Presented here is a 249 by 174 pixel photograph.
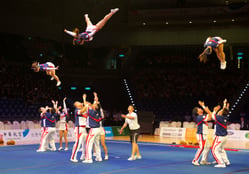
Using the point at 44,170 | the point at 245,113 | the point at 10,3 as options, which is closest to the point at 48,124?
the point at 44,170

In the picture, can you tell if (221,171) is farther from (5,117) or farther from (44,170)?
(5,117)

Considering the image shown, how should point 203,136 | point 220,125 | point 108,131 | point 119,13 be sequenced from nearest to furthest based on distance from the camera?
point 220,125 → point 203,136 → point 108,131 → point 119,13

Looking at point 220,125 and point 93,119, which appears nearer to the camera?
point 220,125

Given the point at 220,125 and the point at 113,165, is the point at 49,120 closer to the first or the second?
the point at 113,165

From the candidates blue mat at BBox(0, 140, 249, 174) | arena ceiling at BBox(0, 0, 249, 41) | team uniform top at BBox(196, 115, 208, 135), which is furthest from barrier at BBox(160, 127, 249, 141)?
team uniform top at BBox(196, 115, 208, 135)

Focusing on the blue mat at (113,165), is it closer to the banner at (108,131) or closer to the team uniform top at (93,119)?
the team uniform top at (93,119)

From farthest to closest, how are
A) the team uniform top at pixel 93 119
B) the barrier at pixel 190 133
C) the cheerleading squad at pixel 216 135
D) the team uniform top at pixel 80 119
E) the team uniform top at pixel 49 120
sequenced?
the barrier at pixel 190 133, the team uniform top at pixel 49 120, the team uniform top at pixel 80 119, the team uniform top at pixel 93 119, the cheerleading squad at pixel 216 135

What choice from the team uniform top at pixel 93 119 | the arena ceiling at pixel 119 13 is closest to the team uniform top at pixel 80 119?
the team uniform top at pixel 93 119

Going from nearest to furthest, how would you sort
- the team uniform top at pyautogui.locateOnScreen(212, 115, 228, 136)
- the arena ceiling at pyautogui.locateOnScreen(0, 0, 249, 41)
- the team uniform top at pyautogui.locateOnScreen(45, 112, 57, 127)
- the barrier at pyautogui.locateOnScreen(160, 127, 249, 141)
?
the team uniform top at pyautogui.locateOnScreen(212, 115, 228, 136) → the team uniform top at pyautogui.locateOnScreen(45, 112, 57, 127) → the barrier at pyautogui.locateOnScreen(160, 127, 249, 141) → the arena ceiling at pyautogui.locateOnScreen(0, 0, 249, 41)

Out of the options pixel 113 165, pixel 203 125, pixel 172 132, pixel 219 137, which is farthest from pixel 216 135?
pixel 172 132

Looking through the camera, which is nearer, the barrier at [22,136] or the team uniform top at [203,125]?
the team uniform top at [203,125]

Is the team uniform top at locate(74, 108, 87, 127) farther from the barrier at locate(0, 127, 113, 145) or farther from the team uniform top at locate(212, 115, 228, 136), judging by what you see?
the barrier at locate(0, 127, 113, 145)

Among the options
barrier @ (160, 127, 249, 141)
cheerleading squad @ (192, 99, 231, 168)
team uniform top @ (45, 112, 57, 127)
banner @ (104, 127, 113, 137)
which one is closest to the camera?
cheerleading squad @ (192, 99, 231, 168)


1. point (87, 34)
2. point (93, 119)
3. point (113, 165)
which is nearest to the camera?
point (87, 34)
